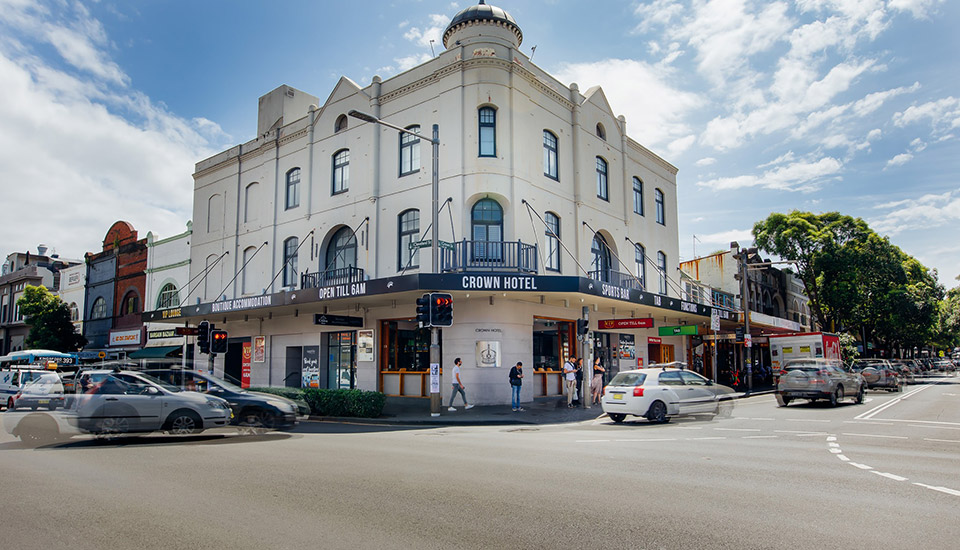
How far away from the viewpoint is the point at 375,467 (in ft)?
28.2

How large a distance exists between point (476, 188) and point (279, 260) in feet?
35.8

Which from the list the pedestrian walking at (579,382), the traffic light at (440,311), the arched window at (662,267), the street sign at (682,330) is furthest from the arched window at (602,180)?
the traffic light at (440,311)

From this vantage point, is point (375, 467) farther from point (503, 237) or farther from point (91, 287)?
point (91, 287)

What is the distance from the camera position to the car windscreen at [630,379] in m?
15.9

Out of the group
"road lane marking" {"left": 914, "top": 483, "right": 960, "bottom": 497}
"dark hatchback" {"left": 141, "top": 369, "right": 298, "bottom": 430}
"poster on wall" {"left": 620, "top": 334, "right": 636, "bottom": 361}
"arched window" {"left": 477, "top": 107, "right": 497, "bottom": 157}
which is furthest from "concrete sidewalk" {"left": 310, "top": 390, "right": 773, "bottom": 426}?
"road lane marking" {"left": 914, "top": 483, "right": 960, "bottom": 497}

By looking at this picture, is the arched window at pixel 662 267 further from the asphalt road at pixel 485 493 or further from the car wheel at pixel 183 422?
the car wheel at pixel 183 422

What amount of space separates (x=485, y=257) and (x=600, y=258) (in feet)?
23.5

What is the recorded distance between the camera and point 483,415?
17.8m

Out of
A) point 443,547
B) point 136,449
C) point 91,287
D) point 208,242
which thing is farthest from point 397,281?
point 91,287

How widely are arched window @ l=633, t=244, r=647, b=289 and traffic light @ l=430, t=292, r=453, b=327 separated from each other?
13552mm

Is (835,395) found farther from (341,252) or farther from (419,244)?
(341,252)

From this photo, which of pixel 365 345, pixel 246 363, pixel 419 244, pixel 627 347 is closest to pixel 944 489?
pixel 419 244

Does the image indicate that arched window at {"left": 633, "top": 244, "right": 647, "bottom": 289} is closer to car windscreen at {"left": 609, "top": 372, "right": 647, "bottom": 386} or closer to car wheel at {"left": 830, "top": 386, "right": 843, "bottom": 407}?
car wheel at {"left": 830, "top": 386, "right": 843, "bottom": 407}

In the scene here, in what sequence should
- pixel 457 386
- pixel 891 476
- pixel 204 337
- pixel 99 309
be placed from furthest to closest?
1. pixel 99 309
2. pixel 204 337
3. pixel 457 386
4. pixel 891 476
